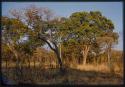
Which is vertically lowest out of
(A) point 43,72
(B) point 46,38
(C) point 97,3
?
(A) point 43,72

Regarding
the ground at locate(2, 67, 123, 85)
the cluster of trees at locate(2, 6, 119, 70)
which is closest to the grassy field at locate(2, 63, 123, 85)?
the ground at locate(2, 67, 123, 85)

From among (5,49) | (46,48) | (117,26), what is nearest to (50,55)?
(46,48)

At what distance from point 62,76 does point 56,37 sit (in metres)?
0.80

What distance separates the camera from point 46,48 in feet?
26.7

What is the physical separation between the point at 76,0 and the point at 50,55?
122 centimetres

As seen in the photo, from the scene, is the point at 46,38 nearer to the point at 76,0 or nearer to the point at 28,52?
the point at 28,52

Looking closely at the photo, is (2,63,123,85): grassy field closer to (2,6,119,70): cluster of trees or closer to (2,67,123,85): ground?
(2,67,123,85): ground

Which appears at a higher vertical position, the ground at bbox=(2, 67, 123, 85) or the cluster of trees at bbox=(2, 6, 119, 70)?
the cluster of trees at bbox=(2, 6, 119, 70)

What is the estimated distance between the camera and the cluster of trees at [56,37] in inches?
316

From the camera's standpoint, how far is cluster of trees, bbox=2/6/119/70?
8031 mm

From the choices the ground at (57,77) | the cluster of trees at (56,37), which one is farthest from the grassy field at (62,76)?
the cluster of trees at (56,37)

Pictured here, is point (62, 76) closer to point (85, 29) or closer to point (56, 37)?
point (56, 37)

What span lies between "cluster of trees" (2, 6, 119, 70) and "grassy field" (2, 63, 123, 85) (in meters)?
0.18

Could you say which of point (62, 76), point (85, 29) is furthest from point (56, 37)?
point (62, 76)
